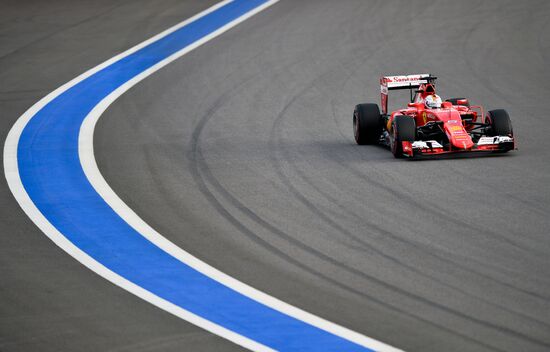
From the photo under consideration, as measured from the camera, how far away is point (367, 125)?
17.9 metres

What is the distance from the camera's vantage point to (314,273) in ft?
35.9

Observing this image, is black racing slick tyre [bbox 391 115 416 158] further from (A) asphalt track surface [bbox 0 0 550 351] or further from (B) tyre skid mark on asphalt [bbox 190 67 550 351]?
(B) tyre skid mark on asphalt [bbox 190 67 550 351]

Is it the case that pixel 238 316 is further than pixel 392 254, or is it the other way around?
pixel 392 254

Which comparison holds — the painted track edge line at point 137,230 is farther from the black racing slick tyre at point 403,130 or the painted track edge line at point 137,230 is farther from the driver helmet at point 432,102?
the driver helmet at point 432,102

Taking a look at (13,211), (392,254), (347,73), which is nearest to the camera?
(392,254)

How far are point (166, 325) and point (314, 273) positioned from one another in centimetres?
197

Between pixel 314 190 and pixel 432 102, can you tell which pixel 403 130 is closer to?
pixel 432 102

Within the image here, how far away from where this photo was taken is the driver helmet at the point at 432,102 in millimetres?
17484

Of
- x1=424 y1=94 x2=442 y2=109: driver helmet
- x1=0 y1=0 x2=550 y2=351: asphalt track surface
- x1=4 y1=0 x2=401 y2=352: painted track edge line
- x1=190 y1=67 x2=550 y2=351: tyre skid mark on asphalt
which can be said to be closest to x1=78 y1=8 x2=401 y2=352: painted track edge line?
x1=4 y1=0 x2=401 y2=352: painted track edge line

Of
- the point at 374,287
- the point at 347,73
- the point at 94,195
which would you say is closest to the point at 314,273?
the point at 374,287

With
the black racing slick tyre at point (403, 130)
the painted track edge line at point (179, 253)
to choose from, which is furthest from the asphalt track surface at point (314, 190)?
the black racing slick tyre at point (403, 130)

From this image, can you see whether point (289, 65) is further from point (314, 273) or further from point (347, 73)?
point (314, 273)

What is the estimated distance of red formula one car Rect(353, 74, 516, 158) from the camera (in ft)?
54.1

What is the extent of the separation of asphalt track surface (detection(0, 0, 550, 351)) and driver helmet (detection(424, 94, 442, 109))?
1.10 meters
